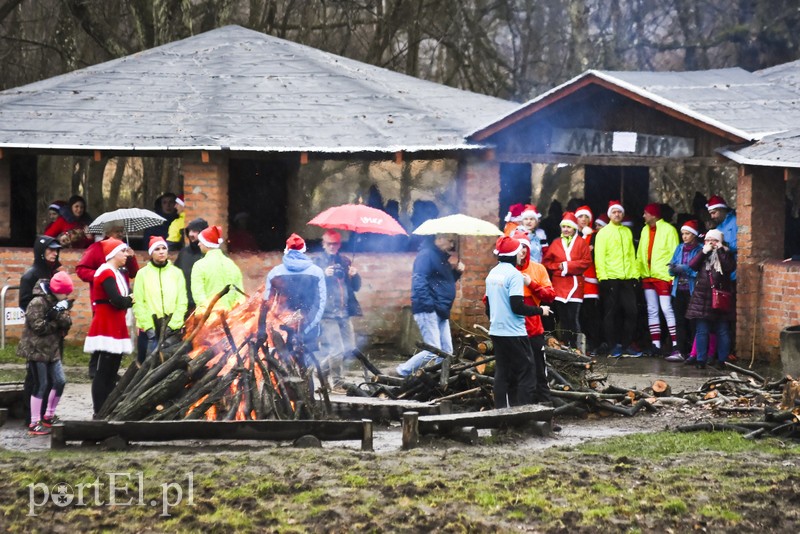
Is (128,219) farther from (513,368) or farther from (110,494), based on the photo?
(110,494)

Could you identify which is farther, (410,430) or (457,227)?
(457,227)

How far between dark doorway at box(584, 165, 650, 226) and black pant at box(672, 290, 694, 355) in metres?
3.54

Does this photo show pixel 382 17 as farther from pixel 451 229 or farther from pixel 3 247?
pixel 451 229

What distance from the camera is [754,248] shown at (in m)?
17.2

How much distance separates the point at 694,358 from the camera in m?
17.0

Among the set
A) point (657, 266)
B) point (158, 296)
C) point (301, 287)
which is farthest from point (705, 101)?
point (158, 296)

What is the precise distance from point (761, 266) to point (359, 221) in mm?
5508

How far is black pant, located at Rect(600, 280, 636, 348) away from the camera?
17.7 meters

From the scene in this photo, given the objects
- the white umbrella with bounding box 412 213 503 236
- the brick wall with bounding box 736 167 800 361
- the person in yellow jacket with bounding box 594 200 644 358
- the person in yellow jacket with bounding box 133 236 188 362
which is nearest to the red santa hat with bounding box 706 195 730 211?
the brick wall with bounding box 736 167 800 361

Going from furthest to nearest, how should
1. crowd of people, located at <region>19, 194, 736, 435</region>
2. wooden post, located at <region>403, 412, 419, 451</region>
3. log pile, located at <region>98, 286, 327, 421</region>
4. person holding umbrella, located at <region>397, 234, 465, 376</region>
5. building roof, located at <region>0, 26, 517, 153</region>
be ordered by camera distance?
building roof, located at <region>0, 26, 517, 153</region> → person holding umbrella, located at <region>397, 234, 465, 376</region> → crowd of people, located at <region>19, 194, 736, 435</region> → log pile, located at <region>98, 286, 327, 421</region> → wooden post, located at <region>403, 412, 419, 451</region>

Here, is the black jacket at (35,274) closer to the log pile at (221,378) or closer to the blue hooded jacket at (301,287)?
the log pile at (221,378)

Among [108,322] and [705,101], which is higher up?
[705,101]

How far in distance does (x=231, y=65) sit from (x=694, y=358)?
374 inches

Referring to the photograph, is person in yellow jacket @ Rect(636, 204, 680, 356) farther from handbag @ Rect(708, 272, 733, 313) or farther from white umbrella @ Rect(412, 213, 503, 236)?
white umbrella @ Rect(412, 213, 503, 236)
